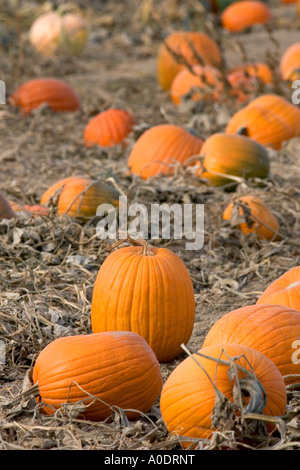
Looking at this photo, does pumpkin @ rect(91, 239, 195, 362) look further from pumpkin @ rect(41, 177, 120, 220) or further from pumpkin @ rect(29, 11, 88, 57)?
pumpkin @ rect(29, 11, 88, 57)

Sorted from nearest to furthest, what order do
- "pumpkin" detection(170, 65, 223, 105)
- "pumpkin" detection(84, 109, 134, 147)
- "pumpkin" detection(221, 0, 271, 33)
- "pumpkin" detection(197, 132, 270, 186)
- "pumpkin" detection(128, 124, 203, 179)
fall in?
"pumpkin" detection(197, 132, 270, 186) < "pumpkin" detection(128, 124, 203, 179) < "pumpkin" detection(84, 109, 134, 147) < "pumpkin" detection(170, 65, 223, 105) < "pumpkin" detection(221, 0, 271, 33)

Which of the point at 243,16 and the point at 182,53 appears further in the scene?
the point at 243,16

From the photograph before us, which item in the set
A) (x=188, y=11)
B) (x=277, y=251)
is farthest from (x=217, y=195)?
(x=188, y=11)

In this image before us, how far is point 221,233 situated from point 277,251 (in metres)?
0.35

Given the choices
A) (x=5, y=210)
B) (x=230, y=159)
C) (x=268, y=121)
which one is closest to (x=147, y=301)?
(x=5, y=210)

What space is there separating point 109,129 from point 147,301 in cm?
375

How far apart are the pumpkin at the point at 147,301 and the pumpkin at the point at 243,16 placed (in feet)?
29.0

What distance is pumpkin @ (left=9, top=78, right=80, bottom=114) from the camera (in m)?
7.83

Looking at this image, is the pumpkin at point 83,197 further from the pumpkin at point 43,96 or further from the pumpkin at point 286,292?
the pumpkin at point 43,96

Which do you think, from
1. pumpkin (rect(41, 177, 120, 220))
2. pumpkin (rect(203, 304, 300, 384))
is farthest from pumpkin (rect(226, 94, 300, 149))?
pumpkin (rect(203, 304, 300, 384))

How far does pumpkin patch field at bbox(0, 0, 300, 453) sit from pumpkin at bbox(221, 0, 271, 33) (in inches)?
93.9

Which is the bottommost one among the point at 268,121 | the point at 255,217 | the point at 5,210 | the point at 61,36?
the point at 255,217

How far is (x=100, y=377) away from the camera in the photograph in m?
2.84

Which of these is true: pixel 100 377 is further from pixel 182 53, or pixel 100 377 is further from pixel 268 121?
pixel 182 53
